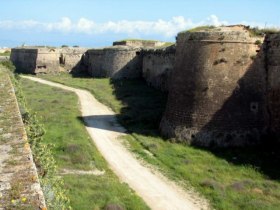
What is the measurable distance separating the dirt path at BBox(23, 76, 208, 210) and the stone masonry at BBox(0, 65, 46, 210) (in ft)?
19.6

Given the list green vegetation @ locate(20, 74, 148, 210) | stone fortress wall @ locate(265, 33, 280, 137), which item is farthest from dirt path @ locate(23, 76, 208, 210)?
stone fortress wall @ locate(265, 33, 280, 137)

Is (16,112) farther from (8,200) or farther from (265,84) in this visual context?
(265,84)

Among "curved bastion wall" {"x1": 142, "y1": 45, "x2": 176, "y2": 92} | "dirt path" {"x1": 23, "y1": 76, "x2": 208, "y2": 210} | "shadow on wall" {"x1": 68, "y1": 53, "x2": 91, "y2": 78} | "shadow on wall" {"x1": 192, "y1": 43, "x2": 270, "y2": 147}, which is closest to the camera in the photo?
"dirt path" {"x1": 23, "y1": 76, "x2": 208, "y2": 210}

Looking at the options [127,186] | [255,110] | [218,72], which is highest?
[218,72]

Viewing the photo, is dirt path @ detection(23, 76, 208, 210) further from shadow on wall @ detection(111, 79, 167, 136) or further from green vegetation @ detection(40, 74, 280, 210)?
shadow on wall @ detection(111, 79, 167, 136)

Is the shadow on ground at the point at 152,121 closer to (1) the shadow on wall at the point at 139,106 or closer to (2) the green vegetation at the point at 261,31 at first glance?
(1) the shadow on wall at the point at 139,106

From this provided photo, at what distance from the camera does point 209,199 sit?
40.4 feet

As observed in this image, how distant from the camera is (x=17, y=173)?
491 centimetres

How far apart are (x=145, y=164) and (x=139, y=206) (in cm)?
A: 409

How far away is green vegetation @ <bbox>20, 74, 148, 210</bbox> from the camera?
11.6 m

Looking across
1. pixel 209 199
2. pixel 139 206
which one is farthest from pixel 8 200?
pixel 209 199

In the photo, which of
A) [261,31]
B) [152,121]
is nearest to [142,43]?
[152,121]

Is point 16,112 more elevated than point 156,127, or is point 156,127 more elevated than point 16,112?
point 16,112

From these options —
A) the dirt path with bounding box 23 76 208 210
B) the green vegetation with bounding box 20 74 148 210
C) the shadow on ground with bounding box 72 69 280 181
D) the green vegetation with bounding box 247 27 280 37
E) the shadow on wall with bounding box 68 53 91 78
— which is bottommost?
the dirt path with bounding box 23 76 208 210
